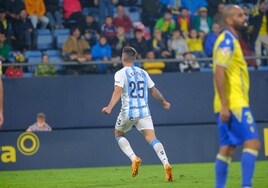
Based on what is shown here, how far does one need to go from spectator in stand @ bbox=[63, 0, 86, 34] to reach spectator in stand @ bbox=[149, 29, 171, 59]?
1.79m

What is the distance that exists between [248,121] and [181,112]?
1079cm

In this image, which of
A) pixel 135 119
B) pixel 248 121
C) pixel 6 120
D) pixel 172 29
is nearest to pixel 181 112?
pixel 172 29

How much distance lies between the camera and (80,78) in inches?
792

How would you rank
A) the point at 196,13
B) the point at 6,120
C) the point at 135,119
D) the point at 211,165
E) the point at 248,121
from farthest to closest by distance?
1. the point at 196,13
2. the point at 6,120
3. the point at 211,165
4. the point at 135,119
5. the point at 248,121

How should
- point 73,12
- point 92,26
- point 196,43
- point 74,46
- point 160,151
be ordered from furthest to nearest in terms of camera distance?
point 73,12 → point 196,43 → point 92,26 → point 74,46 → point 160,151

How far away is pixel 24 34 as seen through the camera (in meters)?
20.6

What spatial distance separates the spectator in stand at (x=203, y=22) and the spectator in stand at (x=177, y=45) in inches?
31.4

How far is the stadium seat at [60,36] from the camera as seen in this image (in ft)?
68.5

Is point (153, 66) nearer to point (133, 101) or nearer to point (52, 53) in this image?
point (52, 53)

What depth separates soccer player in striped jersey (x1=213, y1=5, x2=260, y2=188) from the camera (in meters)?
9.44

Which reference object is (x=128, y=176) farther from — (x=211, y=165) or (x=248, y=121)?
(x=248, y=121)

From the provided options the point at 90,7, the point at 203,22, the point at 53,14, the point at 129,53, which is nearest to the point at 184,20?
the point at 203,22

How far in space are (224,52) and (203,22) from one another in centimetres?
1204

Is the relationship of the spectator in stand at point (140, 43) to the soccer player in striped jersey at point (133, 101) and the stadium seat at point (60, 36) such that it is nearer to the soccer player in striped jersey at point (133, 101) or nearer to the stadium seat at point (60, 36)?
the stadium seat at point (60, 36)
